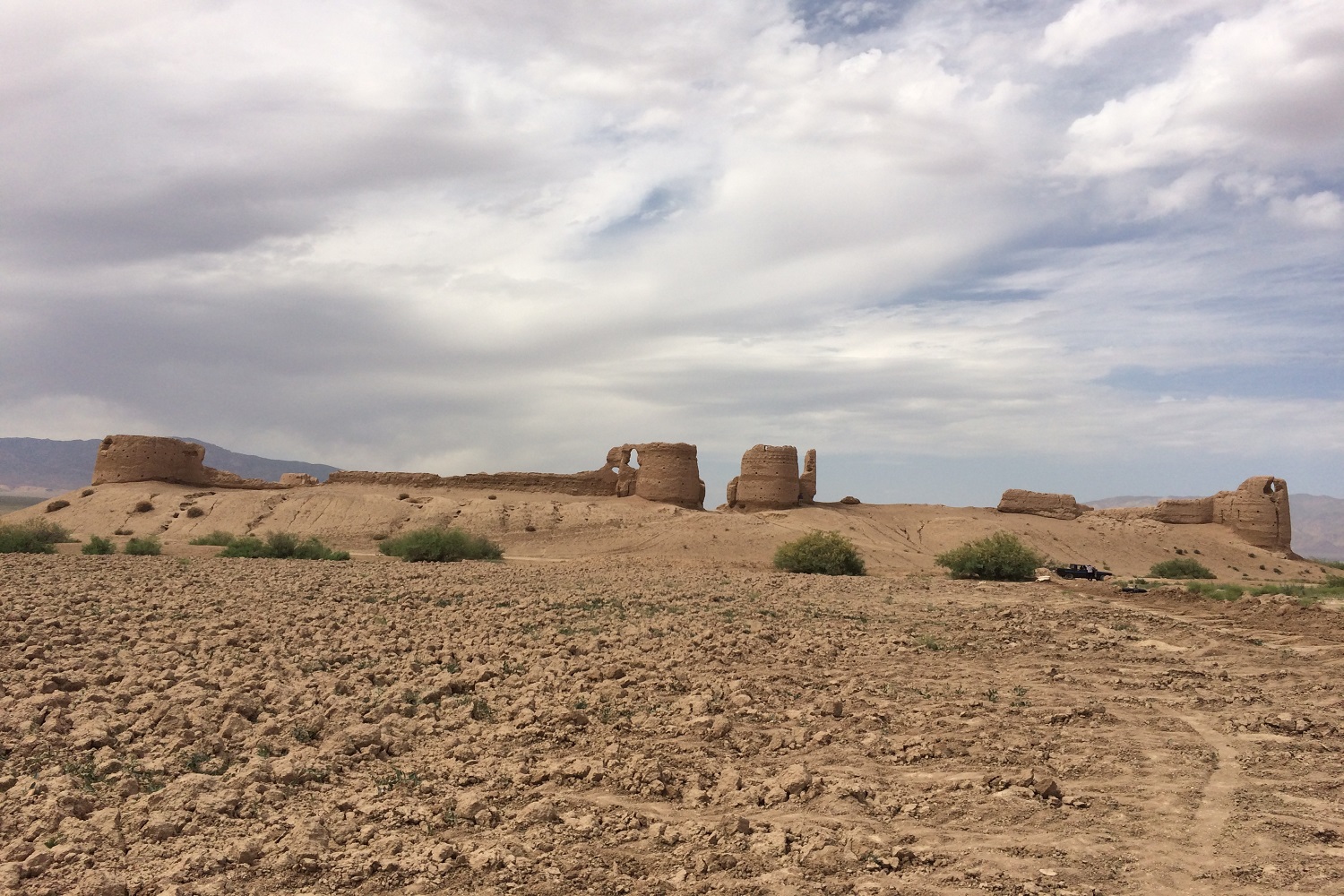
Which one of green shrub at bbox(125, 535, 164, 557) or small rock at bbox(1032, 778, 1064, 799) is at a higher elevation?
green shrub at bbox(125, 535, 164, 557)

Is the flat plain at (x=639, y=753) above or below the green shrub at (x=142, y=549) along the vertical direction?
below

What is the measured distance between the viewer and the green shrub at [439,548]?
2800 centimetres

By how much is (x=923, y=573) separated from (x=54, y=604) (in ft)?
83.8

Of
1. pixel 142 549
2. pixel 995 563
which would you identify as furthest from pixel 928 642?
pixel 142 549

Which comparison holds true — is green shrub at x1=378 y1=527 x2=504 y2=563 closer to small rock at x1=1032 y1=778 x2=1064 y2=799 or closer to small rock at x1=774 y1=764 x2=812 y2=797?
small rock at x1=774 y1=764 x2=812 y2=797

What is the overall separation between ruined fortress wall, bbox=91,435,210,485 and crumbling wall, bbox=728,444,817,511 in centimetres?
2545

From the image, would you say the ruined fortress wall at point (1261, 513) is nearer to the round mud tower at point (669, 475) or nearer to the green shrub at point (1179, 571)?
the green shrub at point (1179, 571)

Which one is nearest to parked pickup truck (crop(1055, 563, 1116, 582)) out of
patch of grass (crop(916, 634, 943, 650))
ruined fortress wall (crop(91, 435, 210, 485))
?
patch of grass (crop(916, 634, 943, 650))

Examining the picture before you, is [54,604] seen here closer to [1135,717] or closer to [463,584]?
[463,584]

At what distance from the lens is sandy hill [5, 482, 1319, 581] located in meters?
34.9

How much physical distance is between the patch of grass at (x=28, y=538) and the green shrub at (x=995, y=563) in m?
26.9

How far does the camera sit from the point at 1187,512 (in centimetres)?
4531

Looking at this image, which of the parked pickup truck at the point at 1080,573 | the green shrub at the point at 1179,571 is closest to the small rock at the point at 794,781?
the parked pickup truck at the point at 1080,573

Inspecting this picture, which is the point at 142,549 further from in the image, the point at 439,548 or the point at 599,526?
the point at 599,526
